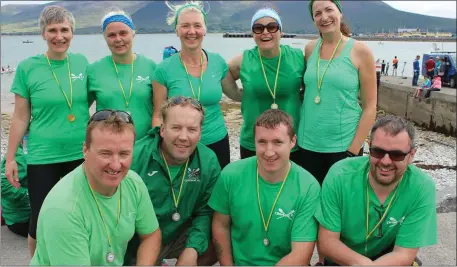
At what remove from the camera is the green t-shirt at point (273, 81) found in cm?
464

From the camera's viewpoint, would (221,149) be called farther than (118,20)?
Yes

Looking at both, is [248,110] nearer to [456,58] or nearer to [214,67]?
[214,67]

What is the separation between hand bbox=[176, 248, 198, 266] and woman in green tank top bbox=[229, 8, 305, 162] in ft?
4.70

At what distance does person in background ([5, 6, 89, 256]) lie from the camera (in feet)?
14.2

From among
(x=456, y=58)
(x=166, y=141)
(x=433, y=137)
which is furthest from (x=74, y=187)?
(x=456, y=58)

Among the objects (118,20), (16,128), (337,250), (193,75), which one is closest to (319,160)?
(337,250)

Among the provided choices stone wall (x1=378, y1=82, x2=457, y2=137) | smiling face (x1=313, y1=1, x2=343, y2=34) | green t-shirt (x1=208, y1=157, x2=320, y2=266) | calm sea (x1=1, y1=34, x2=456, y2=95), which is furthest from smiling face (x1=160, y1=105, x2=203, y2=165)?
calm sea (x1=1, y1=34, x2=456, y2=95)

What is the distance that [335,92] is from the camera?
4.27 m

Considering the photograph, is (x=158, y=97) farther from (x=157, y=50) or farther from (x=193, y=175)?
(x=157, y=50)

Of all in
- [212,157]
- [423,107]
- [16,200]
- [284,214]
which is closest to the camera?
[284,214]

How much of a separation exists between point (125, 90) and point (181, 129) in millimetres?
1115

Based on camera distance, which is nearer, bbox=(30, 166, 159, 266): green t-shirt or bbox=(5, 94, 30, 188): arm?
bbox=(30, 166, 159, 266): green t-shirt

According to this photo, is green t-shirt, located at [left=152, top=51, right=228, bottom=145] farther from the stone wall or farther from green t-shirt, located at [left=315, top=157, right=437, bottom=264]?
the stone wall

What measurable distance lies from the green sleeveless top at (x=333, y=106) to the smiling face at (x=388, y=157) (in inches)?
36.2
